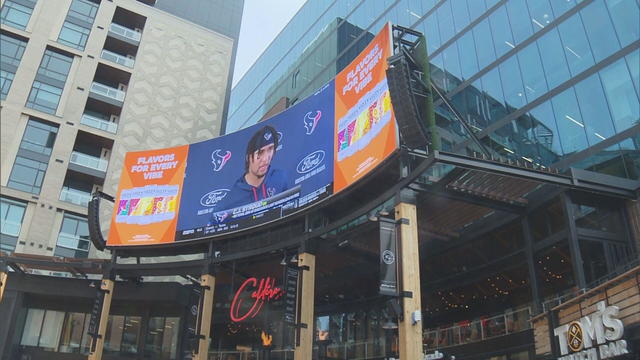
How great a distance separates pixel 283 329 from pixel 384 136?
1998 cm

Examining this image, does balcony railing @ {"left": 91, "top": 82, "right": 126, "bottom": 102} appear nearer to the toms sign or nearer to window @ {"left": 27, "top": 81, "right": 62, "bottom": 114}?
window @ {"left": 27, "top": 81, "right": 62, "bottom": 114}

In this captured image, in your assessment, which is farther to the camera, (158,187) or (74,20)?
(74,20)

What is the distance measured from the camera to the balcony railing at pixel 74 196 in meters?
46.9

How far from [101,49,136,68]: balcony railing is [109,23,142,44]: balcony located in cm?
201

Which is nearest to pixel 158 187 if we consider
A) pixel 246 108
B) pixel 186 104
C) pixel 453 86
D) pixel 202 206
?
pixel 202 206

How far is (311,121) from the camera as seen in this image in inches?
1355

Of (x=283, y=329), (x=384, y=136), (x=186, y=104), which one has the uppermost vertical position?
(x=186, y=104)

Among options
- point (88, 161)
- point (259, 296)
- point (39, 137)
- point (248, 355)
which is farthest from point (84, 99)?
point (259, 296)

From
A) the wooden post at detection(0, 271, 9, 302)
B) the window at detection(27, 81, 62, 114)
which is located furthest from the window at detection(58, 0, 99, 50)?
the wooden post at detection(0, 271, 9, 302)

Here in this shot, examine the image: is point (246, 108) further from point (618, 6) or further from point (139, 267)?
point (618, 6)

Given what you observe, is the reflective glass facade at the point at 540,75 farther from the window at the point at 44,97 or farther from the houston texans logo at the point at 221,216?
the window at the point at 44,97

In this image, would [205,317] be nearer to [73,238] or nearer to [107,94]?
[73,238]

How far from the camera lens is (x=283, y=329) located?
41.2 meters

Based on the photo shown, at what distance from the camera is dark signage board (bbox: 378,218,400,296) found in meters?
22.1
